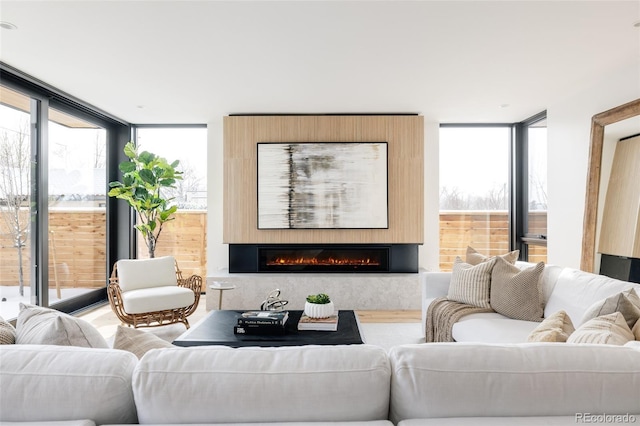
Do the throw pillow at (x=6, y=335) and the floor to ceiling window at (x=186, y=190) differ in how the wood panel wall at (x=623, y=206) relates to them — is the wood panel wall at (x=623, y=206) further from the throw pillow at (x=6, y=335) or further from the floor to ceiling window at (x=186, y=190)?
the floor to ceiling window at (x=186, y=190)

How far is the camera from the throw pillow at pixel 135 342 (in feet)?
4.54

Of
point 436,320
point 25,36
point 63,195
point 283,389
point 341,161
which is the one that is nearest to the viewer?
point 283,389

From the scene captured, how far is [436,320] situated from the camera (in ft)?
11.2

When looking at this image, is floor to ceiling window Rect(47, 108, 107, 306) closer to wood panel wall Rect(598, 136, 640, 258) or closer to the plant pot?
the plant pot

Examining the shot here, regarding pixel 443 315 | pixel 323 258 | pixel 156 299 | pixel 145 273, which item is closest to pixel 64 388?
pixel 443 315

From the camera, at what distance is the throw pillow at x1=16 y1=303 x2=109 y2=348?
4.37 ft

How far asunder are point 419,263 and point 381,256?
26.7 inches

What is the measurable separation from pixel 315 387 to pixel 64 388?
0.63 meters

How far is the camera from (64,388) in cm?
106

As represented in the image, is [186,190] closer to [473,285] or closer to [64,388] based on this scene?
[473,285]

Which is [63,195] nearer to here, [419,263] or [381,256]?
[381,256]

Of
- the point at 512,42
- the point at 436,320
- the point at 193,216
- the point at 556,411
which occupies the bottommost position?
the point at 436,320

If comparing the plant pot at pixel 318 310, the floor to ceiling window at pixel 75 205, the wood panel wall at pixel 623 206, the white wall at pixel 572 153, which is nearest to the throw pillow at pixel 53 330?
the plant pot at pixel 318 310

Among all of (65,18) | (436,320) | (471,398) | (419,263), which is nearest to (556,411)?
(471,398)
